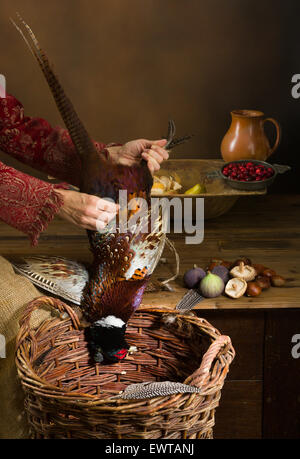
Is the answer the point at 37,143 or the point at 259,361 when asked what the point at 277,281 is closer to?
the point at 259,361

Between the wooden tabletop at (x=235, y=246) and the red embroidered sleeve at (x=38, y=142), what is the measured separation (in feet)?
0.99

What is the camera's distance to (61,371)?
111 centimetres

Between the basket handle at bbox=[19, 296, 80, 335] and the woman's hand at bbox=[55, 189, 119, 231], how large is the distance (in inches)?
6.5

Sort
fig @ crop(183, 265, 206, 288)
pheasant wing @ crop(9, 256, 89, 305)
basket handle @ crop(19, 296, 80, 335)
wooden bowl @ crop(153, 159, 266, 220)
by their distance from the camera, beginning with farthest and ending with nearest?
wooden bowl @ crop(153, 159, 266, 220) < fig @ crop(183, 265, 206, 288) < pheasant wing @ crop(9, 256, 89, 305) < basket handle @ crop(19, 296, 80, 335)

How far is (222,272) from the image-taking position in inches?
54.4

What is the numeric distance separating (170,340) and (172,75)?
1.09m

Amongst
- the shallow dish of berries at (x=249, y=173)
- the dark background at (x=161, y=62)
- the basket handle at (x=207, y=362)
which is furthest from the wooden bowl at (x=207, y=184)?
the basket handle at (x=207, y=362)

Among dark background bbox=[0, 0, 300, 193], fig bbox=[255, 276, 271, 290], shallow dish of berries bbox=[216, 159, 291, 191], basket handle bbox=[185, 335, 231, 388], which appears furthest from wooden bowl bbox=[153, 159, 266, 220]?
basket handle bbox=[185, 335, 231, 388]

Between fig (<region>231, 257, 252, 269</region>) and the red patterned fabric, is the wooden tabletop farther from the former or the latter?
the red patterned fabric

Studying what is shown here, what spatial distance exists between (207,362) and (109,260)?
14.6 inches

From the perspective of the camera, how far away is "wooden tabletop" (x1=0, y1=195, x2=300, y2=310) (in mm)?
1331

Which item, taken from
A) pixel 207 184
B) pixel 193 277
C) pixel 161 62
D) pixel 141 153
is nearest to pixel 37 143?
pixel 141 153
